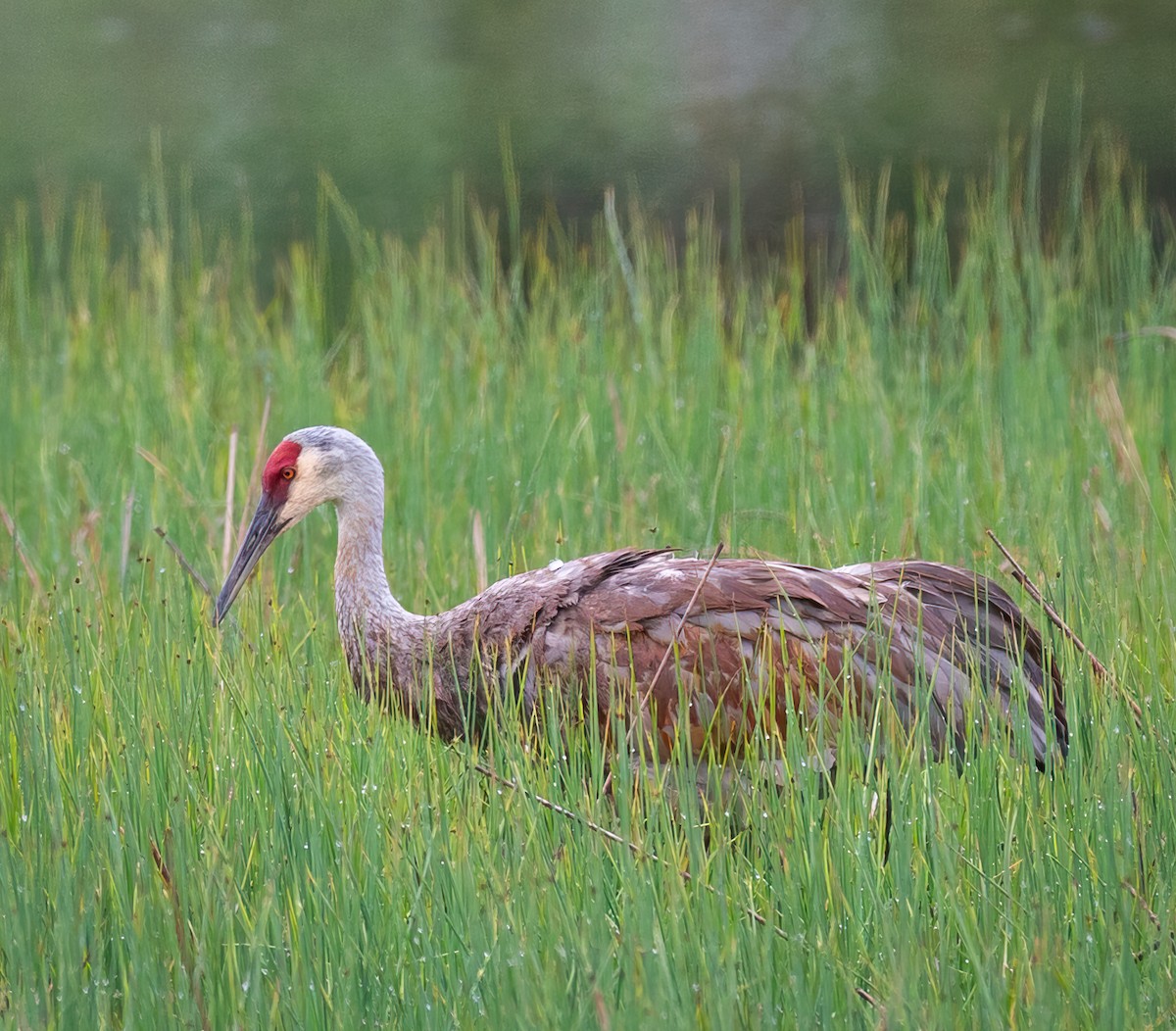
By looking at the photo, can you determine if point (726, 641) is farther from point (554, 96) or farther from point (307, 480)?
point (554, 96)

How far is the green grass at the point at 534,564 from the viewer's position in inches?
88.0

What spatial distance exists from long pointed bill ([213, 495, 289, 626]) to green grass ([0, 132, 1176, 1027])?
78mm

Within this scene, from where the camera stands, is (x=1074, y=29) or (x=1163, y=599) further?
(x=1074, y=29)

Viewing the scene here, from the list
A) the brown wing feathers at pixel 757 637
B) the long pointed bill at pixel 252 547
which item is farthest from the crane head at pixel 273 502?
the brown wing feathers at pixel 757 637

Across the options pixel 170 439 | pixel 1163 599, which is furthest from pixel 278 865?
pixel 170 439

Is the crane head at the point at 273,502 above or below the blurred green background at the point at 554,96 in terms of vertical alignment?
below

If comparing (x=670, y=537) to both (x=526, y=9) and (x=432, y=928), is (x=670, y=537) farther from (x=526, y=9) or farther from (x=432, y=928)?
(x=526, y=9)

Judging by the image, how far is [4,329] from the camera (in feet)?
20.5

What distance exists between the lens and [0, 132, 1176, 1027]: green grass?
7.34 feet

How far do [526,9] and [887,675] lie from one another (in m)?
10.6

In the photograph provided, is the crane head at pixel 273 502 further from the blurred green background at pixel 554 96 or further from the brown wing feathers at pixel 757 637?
the blurred green background at pixel 554 96

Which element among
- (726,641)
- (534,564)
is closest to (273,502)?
(534,564)

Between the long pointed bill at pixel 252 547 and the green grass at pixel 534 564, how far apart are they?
8 cm

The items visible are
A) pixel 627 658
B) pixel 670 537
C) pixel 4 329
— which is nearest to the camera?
pixel 627 658
